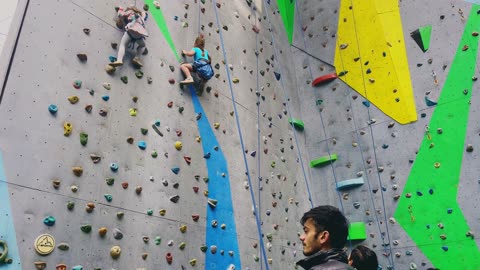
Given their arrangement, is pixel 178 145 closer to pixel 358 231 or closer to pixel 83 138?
pixel 83 138

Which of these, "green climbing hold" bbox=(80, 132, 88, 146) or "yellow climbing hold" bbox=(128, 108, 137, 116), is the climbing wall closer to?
"yellow climbing hold" bbox=(128, 108, 137, 116)

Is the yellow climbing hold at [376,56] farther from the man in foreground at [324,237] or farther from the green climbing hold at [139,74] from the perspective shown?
the man in foreground at [324,237]

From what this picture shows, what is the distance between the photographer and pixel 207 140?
4484 millimetres

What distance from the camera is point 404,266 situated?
535 cm

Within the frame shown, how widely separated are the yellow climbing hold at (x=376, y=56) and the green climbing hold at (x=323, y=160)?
3.13 feet

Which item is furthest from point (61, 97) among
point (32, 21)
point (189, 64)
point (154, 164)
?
point (189, 64)

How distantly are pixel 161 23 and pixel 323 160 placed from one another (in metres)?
3.14

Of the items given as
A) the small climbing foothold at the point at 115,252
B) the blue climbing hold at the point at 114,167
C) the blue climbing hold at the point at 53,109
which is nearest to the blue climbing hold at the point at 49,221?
the small climbing foothold at the point at 115,252

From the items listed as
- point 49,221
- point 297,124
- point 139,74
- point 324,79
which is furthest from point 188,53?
point 324,79

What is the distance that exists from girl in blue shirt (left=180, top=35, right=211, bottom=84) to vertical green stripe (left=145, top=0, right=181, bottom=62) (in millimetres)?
128

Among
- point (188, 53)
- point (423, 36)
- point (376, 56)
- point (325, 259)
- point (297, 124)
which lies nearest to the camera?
point (325, 259)

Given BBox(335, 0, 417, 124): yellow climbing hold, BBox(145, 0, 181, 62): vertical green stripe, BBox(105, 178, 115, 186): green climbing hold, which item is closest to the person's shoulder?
BBox(105, 178, 115, 186): green climbing hold

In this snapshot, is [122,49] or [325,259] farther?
[122,49]

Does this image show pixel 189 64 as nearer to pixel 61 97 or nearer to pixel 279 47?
pixel 61 97
